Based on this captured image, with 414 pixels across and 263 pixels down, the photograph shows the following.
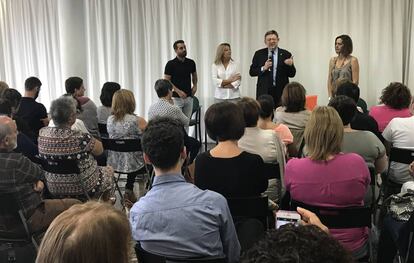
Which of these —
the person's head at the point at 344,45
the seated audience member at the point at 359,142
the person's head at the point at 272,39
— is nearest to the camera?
the seated audience member at the point at 359,142

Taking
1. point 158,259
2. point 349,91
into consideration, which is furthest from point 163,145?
point 349,91

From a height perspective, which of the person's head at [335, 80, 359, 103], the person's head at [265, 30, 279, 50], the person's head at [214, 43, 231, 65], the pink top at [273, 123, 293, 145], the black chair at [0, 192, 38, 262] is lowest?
the black chair at [0, 192, 38, 262]

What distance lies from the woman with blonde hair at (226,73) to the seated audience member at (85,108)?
2.17 meters

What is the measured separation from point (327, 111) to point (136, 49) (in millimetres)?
5509

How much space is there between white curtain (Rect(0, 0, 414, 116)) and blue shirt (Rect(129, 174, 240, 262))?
5.46 meters

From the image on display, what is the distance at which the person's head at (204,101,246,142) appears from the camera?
2705 millimetres

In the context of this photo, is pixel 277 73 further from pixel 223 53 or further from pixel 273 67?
pixel 223 53

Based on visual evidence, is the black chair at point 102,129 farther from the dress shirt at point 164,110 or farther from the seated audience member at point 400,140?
the seated audience member at point 400,140

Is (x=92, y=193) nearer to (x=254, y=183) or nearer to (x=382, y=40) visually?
(x=254, y=183)

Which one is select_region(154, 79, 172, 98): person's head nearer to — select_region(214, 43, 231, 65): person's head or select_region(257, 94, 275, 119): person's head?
select_region(257, 94, 275, 119): person's head

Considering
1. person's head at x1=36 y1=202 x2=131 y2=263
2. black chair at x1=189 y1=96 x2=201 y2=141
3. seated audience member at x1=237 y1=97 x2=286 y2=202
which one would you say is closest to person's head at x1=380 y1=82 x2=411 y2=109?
seated audience member at x1=237 y1=97 x2=286 y2=202

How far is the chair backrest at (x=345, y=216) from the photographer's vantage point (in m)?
2.40

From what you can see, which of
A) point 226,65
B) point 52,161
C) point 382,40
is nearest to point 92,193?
point 52,161

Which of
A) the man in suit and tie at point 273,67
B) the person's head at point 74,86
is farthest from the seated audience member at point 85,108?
the man in suit and tie at point 273,67
